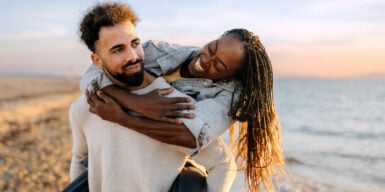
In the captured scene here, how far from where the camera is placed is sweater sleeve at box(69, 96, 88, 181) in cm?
272

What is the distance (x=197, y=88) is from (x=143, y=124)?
16.5 inches

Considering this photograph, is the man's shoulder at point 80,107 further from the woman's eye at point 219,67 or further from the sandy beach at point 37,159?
Result: the sandy beach at point 37,159

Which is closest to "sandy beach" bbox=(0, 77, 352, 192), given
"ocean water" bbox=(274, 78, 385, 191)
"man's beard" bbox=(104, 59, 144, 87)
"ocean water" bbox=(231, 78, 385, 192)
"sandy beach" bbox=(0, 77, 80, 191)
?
"sandy beach" bbox=(0, 77, 80, 191)

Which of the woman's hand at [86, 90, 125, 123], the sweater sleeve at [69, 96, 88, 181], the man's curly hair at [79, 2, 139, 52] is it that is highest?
the man's curly hair at [79, 2, 139, 52]

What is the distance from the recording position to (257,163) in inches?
107

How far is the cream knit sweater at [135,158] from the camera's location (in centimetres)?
256

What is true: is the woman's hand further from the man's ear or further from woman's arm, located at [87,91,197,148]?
the man's ear

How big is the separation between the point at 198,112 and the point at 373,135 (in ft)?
55.0

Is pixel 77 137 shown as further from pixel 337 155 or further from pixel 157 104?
pixel 337 155

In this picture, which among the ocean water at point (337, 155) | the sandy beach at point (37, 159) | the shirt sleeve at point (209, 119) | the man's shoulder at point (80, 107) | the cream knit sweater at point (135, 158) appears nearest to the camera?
the shirt sleeve at point (209, 119)

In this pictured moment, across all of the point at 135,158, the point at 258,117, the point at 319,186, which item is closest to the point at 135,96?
the point at 135,158

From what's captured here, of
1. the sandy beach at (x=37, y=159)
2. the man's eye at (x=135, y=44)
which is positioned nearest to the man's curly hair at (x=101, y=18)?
the man's eye at (x=135, y=44)

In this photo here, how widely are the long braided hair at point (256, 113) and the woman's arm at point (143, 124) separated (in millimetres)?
289

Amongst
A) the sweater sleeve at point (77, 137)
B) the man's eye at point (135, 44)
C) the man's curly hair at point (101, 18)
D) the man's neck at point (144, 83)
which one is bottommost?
the sweater sleeve at point (77, 137)
